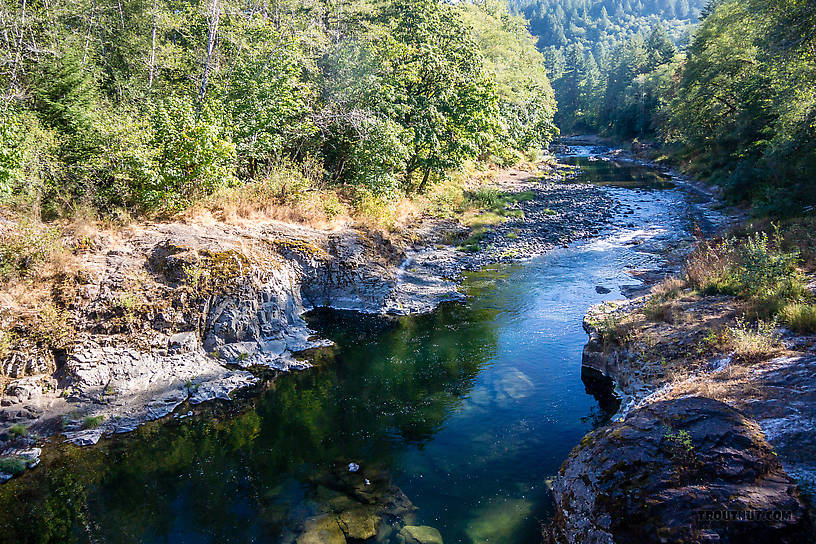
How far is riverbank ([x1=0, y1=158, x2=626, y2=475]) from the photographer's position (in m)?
Result: 9.93

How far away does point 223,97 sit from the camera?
17641 mm

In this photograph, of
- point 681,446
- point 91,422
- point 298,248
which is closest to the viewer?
point 681,446

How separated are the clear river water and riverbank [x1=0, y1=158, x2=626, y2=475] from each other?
81cm

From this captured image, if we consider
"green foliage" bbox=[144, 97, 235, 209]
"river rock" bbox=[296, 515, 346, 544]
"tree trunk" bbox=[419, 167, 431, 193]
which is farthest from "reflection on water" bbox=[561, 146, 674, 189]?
"river rock" bbox=[296, 515, 346, 544]

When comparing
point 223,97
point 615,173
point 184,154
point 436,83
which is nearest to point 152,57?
point 223,97

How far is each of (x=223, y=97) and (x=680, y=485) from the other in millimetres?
18484

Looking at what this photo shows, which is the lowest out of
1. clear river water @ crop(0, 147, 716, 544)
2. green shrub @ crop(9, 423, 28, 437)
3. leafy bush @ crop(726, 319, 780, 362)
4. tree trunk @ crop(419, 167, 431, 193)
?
clear river water @ crop(0, 147, 716, 544)

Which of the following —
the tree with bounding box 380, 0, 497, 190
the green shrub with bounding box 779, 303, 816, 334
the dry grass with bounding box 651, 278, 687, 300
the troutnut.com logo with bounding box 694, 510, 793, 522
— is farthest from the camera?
the tree with bounding box 380, 0, 497, 190

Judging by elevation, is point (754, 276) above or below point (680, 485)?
above

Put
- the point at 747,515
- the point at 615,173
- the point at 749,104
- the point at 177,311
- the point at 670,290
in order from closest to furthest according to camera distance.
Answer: the point at 747,515 → the point at 177,311 → the point at 670,290 → the point at 749,104 → the point at 615,173

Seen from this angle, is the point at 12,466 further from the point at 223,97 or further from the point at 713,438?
the point at 223,97

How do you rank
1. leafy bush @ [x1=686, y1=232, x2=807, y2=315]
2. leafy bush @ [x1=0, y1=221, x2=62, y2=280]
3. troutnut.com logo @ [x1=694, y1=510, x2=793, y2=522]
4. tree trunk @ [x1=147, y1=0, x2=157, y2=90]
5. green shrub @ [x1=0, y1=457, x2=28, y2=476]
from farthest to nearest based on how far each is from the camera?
tree trunk @ [x1=147, y1=0, x2=157, y2=90], leafy bush @ [x1=0, y1=221, x2=62, y2=280], leafy bush @ [x1=686, y1=232, x2=807, y2=315], green shrub @ [x1=0, y1=457, x2=28, y2=476], troutnut.com logo @ [x1=694, y1=510, x2=793, y2=522]

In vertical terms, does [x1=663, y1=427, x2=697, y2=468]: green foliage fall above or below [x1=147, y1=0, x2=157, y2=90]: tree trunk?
below

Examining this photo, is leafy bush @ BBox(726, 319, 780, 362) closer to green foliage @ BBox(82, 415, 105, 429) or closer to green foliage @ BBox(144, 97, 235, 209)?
green foliage @ BBox(82, 415, 105, 429)
